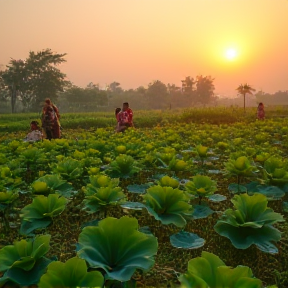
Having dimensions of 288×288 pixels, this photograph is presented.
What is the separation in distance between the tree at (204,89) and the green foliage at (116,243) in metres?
86.9

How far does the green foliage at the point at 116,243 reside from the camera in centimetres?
122

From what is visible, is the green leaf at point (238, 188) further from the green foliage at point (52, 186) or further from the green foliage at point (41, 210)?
the green foliage at point (41, 210)

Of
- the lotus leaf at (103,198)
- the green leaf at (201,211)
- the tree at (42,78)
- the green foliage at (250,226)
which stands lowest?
the green leaf at (201,211)

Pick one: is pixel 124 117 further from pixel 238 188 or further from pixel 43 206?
pixel 43 206

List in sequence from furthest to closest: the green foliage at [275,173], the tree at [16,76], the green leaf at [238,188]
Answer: the tree at [16,76] → the green leaf at [238,188] → the green foliage at [275,173]

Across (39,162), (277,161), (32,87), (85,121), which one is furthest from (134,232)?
(32,87)

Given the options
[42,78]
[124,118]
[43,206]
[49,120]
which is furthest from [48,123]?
[42,78]

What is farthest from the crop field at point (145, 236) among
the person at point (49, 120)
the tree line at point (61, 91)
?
the tree line at point (61, 91)

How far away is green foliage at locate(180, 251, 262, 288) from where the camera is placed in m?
0.91

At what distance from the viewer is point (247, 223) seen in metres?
1.58

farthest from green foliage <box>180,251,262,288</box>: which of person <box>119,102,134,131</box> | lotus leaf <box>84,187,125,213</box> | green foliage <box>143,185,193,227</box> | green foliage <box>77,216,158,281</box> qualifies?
person <box>119,102,134,131</box>

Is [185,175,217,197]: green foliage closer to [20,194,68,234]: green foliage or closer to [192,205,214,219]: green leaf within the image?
[192,205,214,219]: green leaf

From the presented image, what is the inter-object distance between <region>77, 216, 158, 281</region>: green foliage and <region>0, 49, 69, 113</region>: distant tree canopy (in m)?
42.6

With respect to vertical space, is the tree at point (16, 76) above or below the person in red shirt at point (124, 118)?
above
